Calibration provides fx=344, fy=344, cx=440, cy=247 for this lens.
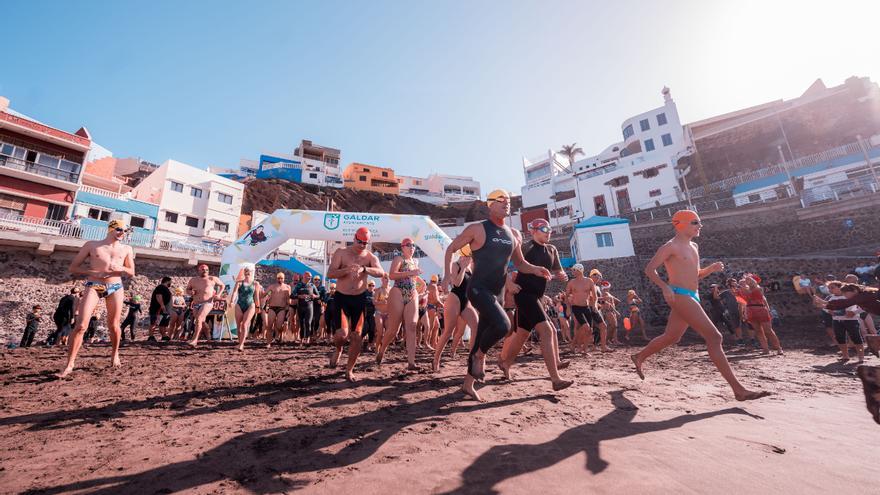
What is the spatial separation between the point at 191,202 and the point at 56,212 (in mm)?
8619

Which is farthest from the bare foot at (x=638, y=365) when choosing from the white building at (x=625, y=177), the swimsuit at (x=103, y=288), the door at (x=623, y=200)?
the door at (x=623, y=200)

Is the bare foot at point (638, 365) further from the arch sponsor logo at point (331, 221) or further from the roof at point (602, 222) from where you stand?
the roof at point (602, 222)

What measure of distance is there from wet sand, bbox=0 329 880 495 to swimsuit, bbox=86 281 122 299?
3.38ft

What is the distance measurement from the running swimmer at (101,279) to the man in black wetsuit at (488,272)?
14.4 feet

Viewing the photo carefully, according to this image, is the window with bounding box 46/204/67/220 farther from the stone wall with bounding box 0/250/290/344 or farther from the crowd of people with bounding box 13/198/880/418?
the crowd of people with bounding box 13/198/880/418

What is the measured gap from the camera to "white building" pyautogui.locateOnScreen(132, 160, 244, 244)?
2825 centimetres

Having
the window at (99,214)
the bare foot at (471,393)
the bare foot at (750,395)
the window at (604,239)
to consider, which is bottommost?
the bare foot at (750,395)

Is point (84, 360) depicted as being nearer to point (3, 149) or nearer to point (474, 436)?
point (474, 436)

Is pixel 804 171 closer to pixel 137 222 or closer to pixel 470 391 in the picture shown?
pixel 470 391

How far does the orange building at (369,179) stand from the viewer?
53781 millimetres

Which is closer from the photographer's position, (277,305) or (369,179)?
(277,305)

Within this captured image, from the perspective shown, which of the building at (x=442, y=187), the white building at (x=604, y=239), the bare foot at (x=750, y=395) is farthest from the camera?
the building at (x=442, y=187)

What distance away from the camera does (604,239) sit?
22.9 metres

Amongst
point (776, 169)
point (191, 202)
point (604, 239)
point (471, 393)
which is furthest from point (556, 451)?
point (776, 169)
